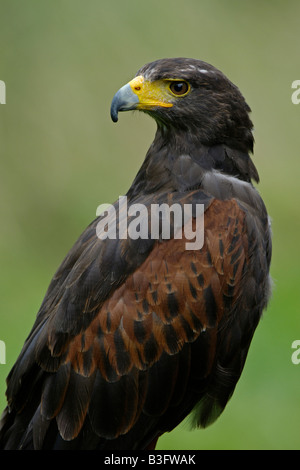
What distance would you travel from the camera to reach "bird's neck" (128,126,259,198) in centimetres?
510

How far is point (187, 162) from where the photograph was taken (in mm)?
5109

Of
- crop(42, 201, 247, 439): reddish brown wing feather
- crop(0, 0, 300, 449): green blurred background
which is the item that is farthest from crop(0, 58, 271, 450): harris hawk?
crop(0, 0, 300, 449): green blurred background

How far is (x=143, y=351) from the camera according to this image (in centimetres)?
486

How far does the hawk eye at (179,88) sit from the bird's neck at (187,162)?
211 mm

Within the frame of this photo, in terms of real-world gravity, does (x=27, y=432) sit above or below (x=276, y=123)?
below

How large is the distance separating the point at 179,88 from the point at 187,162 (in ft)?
1.29

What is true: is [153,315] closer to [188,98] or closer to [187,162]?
[187,162]

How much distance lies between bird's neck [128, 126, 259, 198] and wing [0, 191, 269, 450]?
141 millimetres

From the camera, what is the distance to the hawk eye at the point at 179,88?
5.02 metres

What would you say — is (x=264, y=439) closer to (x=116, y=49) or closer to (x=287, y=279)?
(x=287, y=279)

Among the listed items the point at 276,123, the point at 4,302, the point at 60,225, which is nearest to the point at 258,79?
the point at 276,123

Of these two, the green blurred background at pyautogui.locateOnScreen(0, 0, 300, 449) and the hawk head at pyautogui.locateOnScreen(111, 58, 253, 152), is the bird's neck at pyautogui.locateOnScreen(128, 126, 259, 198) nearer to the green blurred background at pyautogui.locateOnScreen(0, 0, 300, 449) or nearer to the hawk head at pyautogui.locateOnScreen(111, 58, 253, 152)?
the hawk head at pyautogui.locateOnScreen(111, 58, 253, 152)

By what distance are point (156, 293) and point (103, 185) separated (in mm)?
5421

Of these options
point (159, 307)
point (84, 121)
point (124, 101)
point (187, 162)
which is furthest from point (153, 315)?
point (84, 121)
